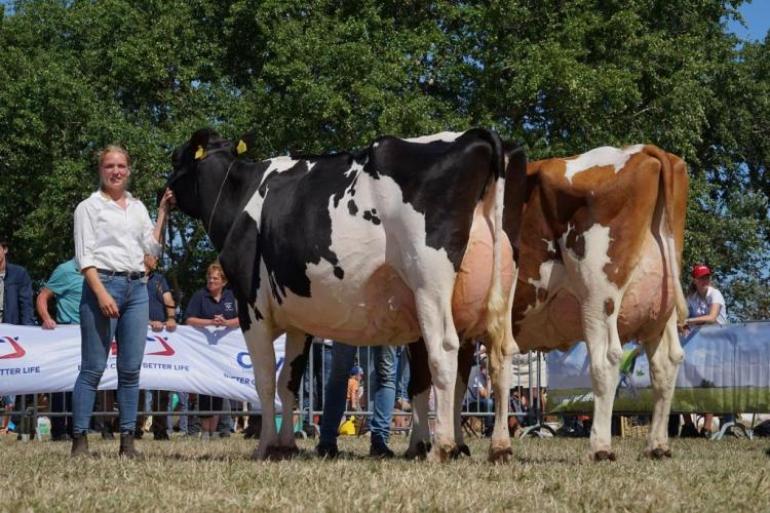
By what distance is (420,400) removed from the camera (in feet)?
31.0

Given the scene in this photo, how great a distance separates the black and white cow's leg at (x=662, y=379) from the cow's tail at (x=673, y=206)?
315 millimetres

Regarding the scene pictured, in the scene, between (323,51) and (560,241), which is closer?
(560,241)

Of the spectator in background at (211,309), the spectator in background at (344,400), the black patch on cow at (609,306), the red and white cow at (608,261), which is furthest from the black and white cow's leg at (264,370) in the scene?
the spectator in background at (211,309)

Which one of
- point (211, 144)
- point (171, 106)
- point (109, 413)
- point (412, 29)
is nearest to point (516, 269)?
point (211, 144)

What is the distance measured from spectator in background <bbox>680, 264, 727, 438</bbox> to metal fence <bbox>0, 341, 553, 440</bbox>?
1.91m

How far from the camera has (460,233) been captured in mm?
8297

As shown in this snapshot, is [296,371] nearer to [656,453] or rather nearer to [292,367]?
[292,367]

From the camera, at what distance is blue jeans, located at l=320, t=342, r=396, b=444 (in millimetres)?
10039

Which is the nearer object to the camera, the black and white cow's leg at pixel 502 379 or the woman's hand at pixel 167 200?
the black and white cow's leg at pixel 502 379

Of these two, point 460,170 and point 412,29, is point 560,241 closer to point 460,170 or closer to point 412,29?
point 460,170

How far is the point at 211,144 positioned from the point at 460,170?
108 inches

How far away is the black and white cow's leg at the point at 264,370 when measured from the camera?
9195 millimetres

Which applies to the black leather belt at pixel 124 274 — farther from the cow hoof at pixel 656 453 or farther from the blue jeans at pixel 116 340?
the cow hoof at pixel 656 453

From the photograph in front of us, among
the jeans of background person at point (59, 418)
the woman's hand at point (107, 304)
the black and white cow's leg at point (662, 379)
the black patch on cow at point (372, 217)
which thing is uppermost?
the black patch on cow at point (372, 217)
